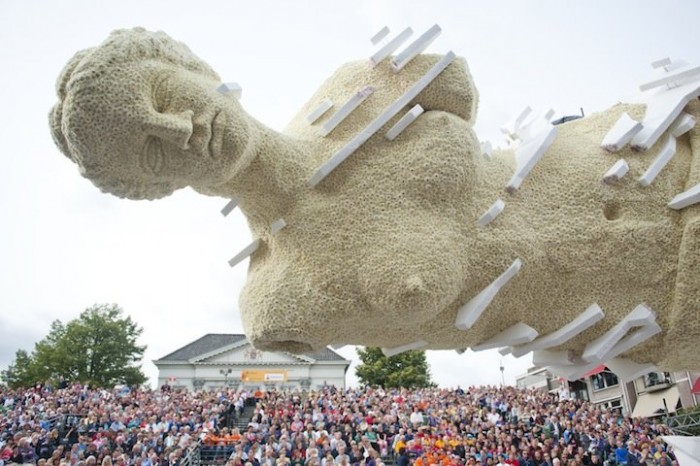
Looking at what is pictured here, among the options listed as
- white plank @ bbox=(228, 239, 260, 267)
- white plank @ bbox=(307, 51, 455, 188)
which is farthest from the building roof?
white plank @ bbox=(307, 51, 455, 188)

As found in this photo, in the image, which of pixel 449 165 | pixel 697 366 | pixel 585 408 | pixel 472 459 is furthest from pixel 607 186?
pixel 585 408

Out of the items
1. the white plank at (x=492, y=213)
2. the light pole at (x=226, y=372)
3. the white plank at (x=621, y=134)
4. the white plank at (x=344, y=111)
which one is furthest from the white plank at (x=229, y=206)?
the light pole at (x=226, y=372)

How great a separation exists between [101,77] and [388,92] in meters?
1.49

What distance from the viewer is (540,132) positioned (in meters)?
3.71

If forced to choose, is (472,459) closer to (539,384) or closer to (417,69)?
(417,69)

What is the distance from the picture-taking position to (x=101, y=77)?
8.07 feet

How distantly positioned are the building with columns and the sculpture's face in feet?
93.5

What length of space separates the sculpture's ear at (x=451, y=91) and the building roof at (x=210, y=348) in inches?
1130

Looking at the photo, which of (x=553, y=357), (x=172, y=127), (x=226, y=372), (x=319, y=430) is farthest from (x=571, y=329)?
(x=226, y=372)

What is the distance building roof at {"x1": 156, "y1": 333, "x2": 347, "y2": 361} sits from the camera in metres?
32.0

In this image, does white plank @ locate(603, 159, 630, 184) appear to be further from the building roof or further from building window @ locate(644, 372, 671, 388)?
the building roof

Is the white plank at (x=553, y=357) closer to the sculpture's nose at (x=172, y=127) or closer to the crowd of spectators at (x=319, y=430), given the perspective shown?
the sculpture's nose at (x=172, y=127)

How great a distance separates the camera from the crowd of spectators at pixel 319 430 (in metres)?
10.2

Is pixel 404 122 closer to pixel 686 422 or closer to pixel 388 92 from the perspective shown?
pixel 388 92
